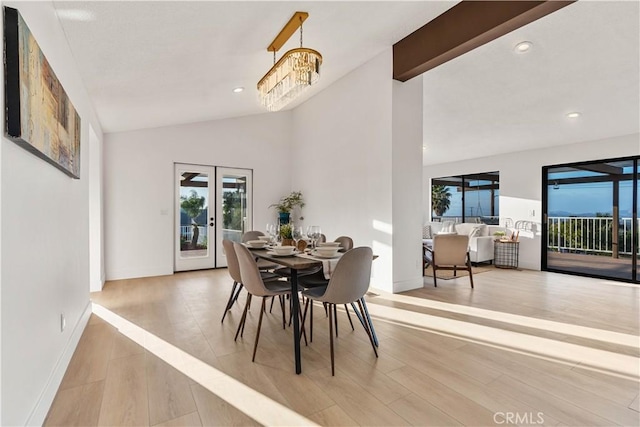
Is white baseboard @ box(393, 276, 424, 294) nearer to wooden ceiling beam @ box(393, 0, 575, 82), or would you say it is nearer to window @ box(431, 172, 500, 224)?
wooden ceiling beam @ box(393, 0, 575, 82)

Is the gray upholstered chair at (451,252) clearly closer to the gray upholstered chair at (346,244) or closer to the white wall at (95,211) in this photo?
the gray upholstered chair at (346,244)

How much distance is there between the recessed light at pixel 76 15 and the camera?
7.19 feet

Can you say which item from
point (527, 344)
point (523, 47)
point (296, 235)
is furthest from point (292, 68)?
point (527, 344)

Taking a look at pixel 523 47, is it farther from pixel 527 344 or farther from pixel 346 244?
pixel 527 344

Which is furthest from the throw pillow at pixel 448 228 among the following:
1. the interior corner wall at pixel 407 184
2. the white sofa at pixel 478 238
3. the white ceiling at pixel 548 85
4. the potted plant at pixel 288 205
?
the potted plant at pixel 288 205

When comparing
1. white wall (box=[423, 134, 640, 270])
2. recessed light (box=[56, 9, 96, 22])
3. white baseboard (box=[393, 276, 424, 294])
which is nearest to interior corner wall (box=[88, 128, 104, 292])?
recessed light (box=[56, 9, 96, 22])

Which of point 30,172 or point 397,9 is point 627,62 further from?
point 30,172

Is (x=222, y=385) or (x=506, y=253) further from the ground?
(x=506, y=253)

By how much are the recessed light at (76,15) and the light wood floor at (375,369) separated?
8.16 feet

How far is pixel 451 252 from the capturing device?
4.77 meters

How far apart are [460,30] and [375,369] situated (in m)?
3.27

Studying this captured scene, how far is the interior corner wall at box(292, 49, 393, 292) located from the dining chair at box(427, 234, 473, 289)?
97 cm

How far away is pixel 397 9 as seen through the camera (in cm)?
332

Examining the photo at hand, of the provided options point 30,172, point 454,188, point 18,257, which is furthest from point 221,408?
point 454,188
